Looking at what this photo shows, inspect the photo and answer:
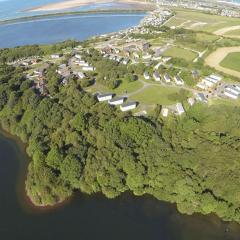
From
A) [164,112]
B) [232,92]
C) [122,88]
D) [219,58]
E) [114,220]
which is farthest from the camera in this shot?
[219,58]

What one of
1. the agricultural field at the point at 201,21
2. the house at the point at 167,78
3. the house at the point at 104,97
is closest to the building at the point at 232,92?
the house at the point at 167,78

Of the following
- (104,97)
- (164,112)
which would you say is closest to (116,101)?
(104,97)

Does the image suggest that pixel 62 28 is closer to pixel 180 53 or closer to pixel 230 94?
pixel 180 53

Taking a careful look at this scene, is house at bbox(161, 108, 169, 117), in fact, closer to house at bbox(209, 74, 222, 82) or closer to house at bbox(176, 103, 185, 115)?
house at bbox(176, 103, 185, 115)

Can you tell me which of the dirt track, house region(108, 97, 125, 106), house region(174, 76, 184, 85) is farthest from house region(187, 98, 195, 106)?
the dirt track

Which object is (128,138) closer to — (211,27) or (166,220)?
(166,220)

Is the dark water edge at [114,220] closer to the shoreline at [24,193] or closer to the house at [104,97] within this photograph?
the shoreline at [24,193]
